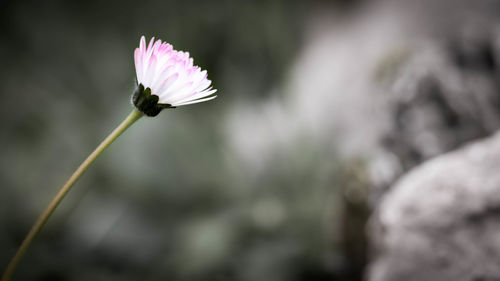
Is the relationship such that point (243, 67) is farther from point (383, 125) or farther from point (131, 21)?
point (383, 125)

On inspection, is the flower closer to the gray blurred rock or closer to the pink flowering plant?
the pink flowering plant

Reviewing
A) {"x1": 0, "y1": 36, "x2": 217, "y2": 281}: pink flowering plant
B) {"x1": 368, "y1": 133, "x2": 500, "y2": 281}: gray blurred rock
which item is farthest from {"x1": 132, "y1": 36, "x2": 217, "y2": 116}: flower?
{"x1": 368, "y1": 133, "x2": 500, "y2": 281}: gray blurred rock

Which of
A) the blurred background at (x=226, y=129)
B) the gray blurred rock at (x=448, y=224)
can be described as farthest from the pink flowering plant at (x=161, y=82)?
the blurred background at (x=226, y=129)

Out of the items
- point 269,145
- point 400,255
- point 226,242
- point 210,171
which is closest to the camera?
point 400,255

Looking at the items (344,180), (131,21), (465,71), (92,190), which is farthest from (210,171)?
(465,71)

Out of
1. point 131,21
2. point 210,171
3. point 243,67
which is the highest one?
point 243,67

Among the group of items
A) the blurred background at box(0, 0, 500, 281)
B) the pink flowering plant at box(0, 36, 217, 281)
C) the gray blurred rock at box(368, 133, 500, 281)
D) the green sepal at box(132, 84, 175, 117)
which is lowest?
the green sepal at box(132, 84, 175, 117)
